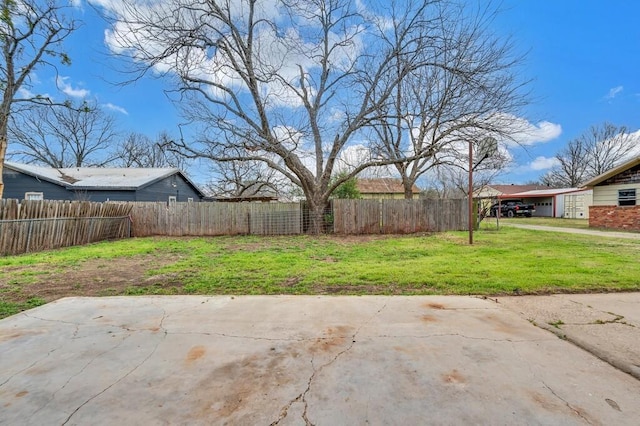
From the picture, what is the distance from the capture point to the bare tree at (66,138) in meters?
22.7

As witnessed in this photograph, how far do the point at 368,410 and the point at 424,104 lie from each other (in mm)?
14550

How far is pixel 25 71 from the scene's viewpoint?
9523 millimetres

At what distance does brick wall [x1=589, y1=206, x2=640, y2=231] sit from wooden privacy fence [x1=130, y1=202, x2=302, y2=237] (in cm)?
1469

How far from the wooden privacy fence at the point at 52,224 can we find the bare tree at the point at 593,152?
130ft

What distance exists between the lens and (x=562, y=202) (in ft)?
86.2

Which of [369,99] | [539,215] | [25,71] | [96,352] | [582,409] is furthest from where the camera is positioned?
[539,215]

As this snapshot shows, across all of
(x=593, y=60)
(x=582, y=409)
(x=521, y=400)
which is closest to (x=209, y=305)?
(x=521, y=400)

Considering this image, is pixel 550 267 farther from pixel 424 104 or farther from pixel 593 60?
pixel 424 104

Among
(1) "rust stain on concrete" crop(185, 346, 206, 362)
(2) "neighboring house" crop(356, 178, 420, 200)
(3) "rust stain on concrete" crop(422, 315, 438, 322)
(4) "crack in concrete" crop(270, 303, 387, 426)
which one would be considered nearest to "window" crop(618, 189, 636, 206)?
(3) "rust stain on concrete" crop(422, 315, 438, 322)

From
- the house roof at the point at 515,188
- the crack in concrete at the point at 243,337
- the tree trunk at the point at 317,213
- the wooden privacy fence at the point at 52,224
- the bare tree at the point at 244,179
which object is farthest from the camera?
the house roof at the point at 515,188

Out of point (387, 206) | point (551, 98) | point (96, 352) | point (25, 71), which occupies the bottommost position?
point (96, 352)

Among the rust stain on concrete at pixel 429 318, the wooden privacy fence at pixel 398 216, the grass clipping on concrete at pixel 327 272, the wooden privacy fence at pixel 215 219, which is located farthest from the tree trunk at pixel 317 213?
the rust stain on concrete at pixel 429 318

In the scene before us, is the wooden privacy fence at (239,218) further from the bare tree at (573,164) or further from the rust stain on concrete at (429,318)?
the bare tree at (573,164)

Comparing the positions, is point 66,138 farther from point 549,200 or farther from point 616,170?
point 549,200
